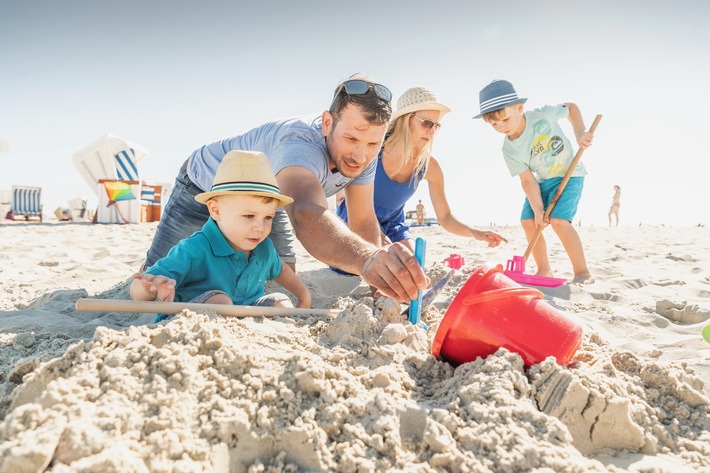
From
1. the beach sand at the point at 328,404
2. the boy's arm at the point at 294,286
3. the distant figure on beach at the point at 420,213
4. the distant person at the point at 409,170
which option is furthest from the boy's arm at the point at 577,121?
the distant figure on beach at the point at 420,213

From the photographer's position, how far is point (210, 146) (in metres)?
3.07

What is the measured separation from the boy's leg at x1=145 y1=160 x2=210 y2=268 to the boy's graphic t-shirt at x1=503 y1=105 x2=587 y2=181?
2.79 meters

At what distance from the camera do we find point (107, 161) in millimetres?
10305

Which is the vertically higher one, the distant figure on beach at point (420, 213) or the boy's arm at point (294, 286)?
the boy's arm at point (294, 286)

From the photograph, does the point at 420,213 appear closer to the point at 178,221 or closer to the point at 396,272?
the point at 178,221

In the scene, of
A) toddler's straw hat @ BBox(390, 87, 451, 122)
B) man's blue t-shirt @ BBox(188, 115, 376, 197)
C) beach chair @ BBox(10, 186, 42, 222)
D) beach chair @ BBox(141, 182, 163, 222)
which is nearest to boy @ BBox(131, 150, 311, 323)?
man's blue t-shirt @ BBox(188, 115, 376, 197)

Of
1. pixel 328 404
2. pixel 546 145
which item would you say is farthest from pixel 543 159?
pixel 328 404

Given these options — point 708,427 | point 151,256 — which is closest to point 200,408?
point 708,427

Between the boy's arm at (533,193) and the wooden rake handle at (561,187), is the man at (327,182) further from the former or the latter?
the boy's arm at (533,193)

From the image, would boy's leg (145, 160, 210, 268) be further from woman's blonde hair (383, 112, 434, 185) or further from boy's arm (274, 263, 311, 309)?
woman's blonde hair (383, 112, 434, 185)

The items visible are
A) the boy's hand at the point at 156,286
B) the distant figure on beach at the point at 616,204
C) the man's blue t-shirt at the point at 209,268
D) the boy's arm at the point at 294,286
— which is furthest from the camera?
the distant figure on beach at the point at 616,204

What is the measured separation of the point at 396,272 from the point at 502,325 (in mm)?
367

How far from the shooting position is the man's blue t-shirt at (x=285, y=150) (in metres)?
2.36

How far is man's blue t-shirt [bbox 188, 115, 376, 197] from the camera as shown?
2.36 m
